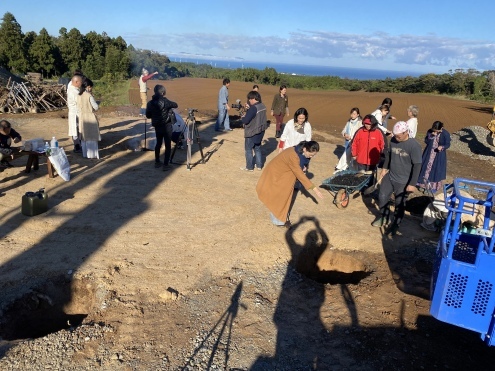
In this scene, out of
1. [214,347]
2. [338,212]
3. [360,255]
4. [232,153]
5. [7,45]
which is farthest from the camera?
[7,45]

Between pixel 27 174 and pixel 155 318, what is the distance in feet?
17.0

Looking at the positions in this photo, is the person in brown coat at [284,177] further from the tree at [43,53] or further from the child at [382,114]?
the tree at [43,53]

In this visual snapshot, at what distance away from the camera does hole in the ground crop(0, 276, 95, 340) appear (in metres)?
4.16

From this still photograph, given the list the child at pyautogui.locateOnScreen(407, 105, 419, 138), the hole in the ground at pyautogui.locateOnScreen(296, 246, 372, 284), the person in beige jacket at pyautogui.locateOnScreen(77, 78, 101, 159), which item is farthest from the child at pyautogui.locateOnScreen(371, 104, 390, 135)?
the person in beige jacket at pyautogui.locateOnScreen(77, 78, 101, 159)

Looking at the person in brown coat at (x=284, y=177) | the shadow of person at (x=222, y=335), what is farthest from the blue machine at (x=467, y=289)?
the person in brown coat at (x=284, y=177)

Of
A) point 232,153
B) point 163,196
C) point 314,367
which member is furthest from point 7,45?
point 314,367

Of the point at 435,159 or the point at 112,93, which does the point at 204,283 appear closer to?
the point at 435,159

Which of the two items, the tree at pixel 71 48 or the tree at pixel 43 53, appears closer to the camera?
the tree at pixel 43 53

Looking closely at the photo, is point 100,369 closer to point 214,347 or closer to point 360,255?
point 214,347

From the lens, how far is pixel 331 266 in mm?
5797

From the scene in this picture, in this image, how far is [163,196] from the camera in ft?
23.8

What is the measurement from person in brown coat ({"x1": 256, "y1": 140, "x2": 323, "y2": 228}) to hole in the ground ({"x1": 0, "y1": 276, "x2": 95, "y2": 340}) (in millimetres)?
2565

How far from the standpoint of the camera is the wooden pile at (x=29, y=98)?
1505 centimetres

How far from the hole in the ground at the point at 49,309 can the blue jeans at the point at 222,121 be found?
8.87m
